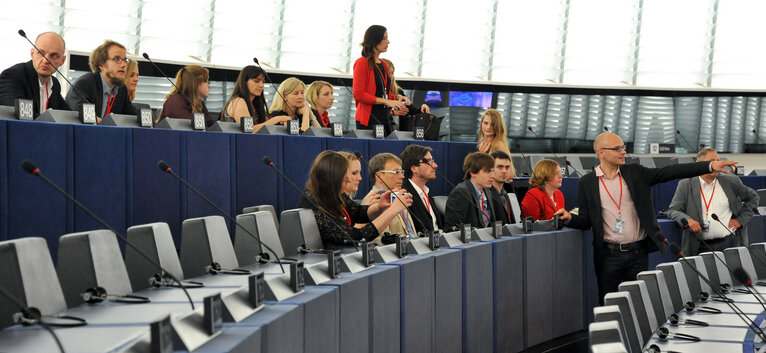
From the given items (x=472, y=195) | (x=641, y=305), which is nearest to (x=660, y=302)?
(x=641, y=305)

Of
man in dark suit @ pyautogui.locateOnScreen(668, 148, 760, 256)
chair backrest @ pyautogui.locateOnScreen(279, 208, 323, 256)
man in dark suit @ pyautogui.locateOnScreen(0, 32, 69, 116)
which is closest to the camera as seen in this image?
chair backrest @ pyautogui.locateOnScreen(279, 208, 323, 256)

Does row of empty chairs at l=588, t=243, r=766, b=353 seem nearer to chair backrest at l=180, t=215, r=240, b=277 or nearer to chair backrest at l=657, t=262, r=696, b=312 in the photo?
chair backrest at l=657, t=262, r=696, b=312

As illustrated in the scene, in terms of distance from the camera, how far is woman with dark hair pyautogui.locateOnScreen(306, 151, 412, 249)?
380 centimetres

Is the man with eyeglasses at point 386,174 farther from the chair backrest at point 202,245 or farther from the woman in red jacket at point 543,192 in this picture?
the woman in red jacket at point 543,192

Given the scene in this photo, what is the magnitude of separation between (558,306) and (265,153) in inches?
77.4

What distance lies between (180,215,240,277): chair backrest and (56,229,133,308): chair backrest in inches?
22.1

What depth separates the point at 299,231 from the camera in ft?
12.0

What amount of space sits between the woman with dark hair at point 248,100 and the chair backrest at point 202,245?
2.16m

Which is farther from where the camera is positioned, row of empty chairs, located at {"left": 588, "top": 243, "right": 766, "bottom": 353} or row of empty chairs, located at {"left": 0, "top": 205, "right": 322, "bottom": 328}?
row of empty chairs, located at {"left": 588, "top": 243, "right": 766, "bottom": 353}

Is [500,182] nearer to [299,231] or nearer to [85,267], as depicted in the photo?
[299,231]

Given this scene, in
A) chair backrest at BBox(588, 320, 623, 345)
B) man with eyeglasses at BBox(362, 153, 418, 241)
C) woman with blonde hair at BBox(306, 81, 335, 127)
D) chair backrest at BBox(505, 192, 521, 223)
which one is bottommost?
chair backrest at BBox(505, 192, 521, 223)

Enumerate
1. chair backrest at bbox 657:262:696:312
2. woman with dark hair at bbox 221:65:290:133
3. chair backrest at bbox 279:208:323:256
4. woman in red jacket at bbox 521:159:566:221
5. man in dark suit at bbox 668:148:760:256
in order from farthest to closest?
man in dark suit at bbox 668:148:760:256 < woman in red jacket at bbox 521:159:566:221 < woman with dark hair at bbox 221:65:290:133 < chair backrest at bbox 657:262:696:312 < chair backrest at bbox 279:208:323:256

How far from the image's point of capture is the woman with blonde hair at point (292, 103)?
19.2 ft

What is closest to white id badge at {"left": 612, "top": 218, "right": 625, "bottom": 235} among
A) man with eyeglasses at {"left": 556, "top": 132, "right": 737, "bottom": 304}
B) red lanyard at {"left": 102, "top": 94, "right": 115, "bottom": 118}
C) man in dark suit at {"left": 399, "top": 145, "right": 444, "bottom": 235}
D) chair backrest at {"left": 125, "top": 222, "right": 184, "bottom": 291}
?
man with eyeglasses at {"left": 556, "top": 132, "right": 737, "bottom": 304}
